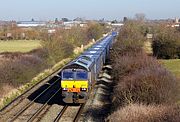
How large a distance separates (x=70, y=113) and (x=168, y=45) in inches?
1443

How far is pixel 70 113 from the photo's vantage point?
22.7m

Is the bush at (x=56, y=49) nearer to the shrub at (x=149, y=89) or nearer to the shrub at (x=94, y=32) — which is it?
the shrub at (x=149, y=89)

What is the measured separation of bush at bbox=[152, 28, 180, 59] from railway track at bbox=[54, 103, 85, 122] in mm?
34211

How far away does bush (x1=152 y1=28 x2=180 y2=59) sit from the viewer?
5631 centimetres

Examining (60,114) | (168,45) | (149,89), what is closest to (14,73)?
(60,114)

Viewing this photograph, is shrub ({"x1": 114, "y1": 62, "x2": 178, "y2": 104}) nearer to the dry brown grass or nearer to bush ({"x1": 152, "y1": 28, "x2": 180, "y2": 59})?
the dry brown grass

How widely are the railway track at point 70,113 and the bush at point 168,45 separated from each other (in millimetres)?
34211

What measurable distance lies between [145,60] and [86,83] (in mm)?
5135

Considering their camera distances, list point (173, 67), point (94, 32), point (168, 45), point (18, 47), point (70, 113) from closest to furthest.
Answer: point (70, 113) → point (173, 67) → point (168, 45) → point (18, 47) → point (94, 32)

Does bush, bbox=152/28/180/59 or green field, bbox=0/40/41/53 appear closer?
bush, bbox=152/28/180/59

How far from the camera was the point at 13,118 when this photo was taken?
21.1m

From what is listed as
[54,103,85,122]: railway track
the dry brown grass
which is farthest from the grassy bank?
[54,103,85,122]: railway track

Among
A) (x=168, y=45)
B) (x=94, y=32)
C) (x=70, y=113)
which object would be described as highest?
(x=70, y=113)

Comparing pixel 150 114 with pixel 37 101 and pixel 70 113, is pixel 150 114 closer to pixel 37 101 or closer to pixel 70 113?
pixel 70 113
